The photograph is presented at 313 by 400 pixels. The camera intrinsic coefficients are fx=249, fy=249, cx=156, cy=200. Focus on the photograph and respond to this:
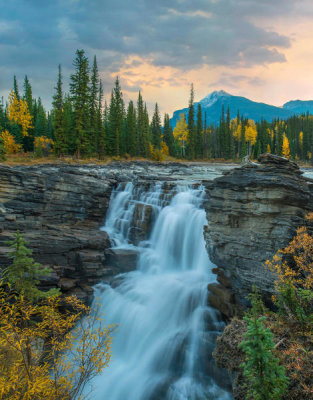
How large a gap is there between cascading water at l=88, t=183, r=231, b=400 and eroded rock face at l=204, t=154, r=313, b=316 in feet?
7.16

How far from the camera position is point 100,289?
17.2 meters

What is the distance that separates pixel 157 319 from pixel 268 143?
9668 cm

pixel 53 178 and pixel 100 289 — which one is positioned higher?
pixel 53 178

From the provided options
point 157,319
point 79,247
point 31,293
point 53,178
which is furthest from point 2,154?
point 157,319

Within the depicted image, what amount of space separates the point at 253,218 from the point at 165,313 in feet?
24.3

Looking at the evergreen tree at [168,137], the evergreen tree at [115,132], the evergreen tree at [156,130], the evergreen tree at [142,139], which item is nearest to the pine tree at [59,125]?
the evergreen tree at [115,132]

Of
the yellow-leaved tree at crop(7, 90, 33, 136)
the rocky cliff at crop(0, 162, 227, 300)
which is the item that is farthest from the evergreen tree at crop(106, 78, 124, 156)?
the rocky cliff at crop(0, 162, 227, 300)

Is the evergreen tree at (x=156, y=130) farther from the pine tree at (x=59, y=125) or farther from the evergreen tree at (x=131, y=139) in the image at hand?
the pine tree at (x=59, y=125)

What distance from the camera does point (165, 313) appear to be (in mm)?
14484

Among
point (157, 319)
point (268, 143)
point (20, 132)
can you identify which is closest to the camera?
point (157, 319)

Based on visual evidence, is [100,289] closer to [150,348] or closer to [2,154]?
[150,348]

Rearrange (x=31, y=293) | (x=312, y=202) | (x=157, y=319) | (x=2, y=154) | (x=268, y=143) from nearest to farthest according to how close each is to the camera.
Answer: (x=31, y=293)
(x=312, y=202)
(x=157, y=319)
(x=2, y=154)
(x=268, y=143)

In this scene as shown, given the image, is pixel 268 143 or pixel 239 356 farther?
pixel 268 143

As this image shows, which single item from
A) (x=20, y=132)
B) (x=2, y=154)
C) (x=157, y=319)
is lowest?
(x=157, y=319)
